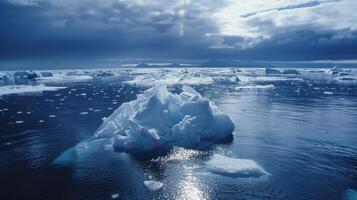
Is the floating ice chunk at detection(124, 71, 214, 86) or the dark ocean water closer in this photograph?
the dark ocean water

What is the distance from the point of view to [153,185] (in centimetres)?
A: 1302

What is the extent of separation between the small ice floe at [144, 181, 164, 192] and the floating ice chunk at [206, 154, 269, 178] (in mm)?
2801

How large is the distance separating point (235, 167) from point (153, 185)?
406 centimetres

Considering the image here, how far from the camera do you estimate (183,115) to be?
2116 centimetres

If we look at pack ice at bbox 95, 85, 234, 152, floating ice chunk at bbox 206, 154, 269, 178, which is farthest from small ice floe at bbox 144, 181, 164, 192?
pack ice at bbox 95, 85, 234, 152

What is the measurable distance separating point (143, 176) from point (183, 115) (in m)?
7.64

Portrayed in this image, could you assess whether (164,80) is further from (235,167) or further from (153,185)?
(153,185)

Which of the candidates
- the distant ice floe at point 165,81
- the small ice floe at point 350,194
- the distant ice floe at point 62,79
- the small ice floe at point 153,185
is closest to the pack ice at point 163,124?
the small ice floe at point 153,185

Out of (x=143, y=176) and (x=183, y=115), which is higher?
(x=183, y=115)

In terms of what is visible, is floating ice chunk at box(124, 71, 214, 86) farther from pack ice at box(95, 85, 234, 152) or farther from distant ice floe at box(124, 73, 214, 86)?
pack ice at box(95, 85, 234, 152)

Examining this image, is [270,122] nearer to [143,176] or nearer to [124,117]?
[124,117]

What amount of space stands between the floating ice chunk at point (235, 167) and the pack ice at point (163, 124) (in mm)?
3332

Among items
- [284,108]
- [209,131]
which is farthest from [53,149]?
[284,108]

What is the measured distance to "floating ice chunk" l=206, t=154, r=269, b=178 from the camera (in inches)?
553
